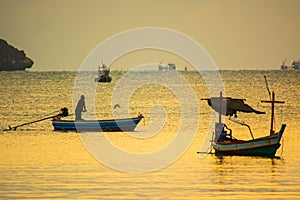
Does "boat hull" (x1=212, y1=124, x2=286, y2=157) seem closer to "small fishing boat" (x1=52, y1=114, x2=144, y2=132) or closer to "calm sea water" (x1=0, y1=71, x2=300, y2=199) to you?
"calm sea water" (x1=0, y1=71, x2=300, y2=199)

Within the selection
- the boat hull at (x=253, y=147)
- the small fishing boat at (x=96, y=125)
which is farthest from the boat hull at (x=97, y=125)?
the boat hull at (x=253, y=147)

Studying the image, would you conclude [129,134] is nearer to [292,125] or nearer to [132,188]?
[292,125]

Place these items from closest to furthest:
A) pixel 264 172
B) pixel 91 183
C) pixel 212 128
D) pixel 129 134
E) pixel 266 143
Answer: pixel 91 183 → pixel 264 172 → pixel 266 143 → pixel 129 134 → pixel 212 128

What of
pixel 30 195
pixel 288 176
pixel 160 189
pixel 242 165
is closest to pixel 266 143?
pixel 242 165

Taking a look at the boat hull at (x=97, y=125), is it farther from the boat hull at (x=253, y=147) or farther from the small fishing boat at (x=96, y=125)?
the boat hull at (x=253, y=147)

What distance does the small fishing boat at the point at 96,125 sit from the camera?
54.0 m

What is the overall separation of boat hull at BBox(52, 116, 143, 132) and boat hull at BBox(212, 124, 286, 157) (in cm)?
1300

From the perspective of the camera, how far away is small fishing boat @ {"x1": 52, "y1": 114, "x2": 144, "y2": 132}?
177ft

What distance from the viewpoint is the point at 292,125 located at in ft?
200

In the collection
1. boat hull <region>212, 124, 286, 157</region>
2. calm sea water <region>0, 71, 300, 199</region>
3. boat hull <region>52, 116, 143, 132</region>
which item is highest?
boat hull <region>52, 116, 143, 132</region>

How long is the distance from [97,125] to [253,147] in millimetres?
14209

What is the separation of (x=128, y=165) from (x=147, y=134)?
14.9m

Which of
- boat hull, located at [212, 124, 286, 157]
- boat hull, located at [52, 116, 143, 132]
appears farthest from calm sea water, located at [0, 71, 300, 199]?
boat hull, located at [52, 116, 143, 132]

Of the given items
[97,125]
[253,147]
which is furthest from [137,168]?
[97,125]
